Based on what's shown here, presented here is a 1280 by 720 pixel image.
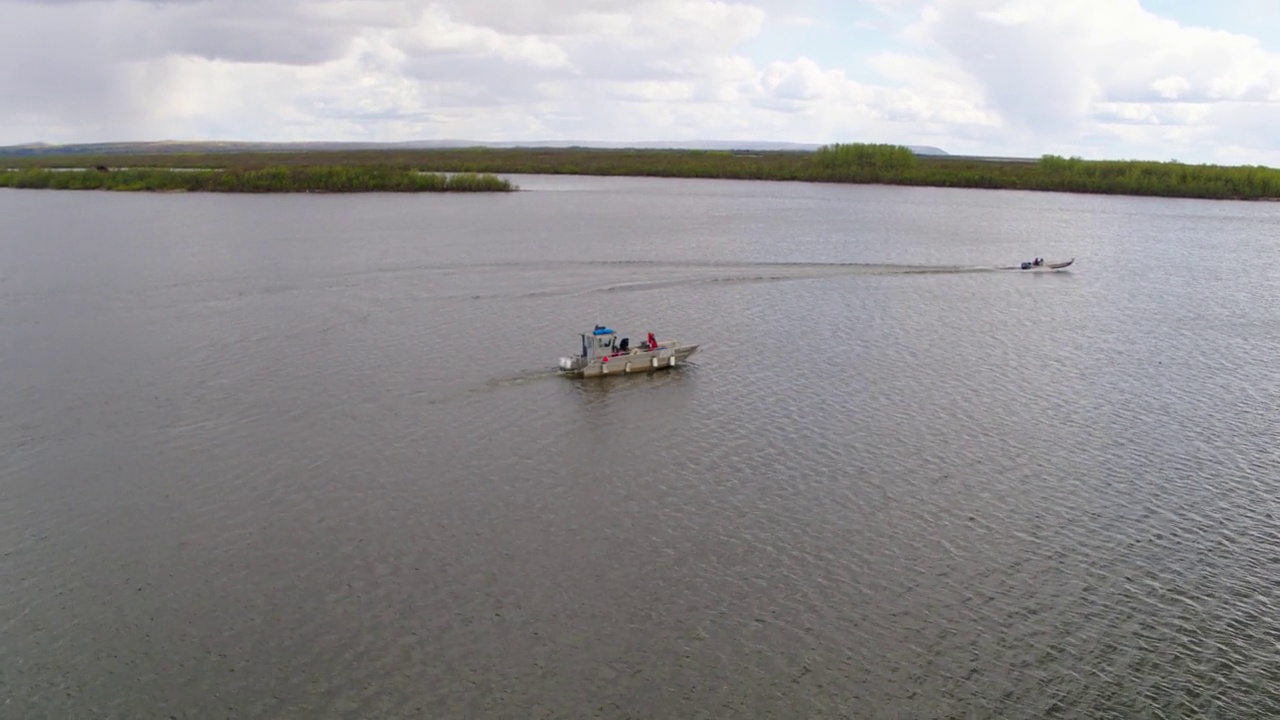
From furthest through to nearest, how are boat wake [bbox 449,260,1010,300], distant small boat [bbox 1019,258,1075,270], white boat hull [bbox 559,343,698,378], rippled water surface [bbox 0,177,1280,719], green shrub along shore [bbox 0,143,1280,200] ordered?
green shrub along shore [bbox 0,143,1280,200] < distant small boat [bbox 1019,258,1075,270] < boat wake [bbox 449,260,1010,300] < white boat hull [bbox 559,343,698,378] < rippled water surface [bbox 0,177,1280,719]

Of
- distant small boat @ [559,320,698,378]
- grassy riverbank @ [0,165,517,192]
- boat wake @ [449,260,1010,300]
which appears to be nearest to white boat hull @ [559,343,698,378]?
distant small boat @ [559,320,698,378]

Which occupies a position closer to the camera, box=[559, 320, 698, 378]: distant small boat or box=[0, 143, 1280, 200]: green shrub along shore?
box=[559, 320, 698, 378]: distant small boat

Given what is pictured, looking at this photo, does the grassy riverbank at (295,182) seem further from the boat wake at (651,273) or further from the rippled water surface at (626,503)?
the rippled water surface at (626,503)

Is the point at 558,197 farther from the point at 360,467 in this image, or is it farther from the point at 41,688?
the point at 41,688

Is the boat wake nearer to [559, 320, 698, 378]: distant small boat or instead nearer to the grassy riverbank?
[559, 320, 698, 378]: distant small boat

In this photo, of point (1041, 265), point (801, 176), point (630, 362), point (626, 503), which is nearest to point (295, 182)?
point (801, 176)

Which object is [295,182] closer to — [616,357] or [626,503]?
[616,357]

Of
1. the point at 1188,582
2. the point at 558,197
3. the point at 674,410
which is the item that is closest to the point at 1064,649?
the point at 1188,582
